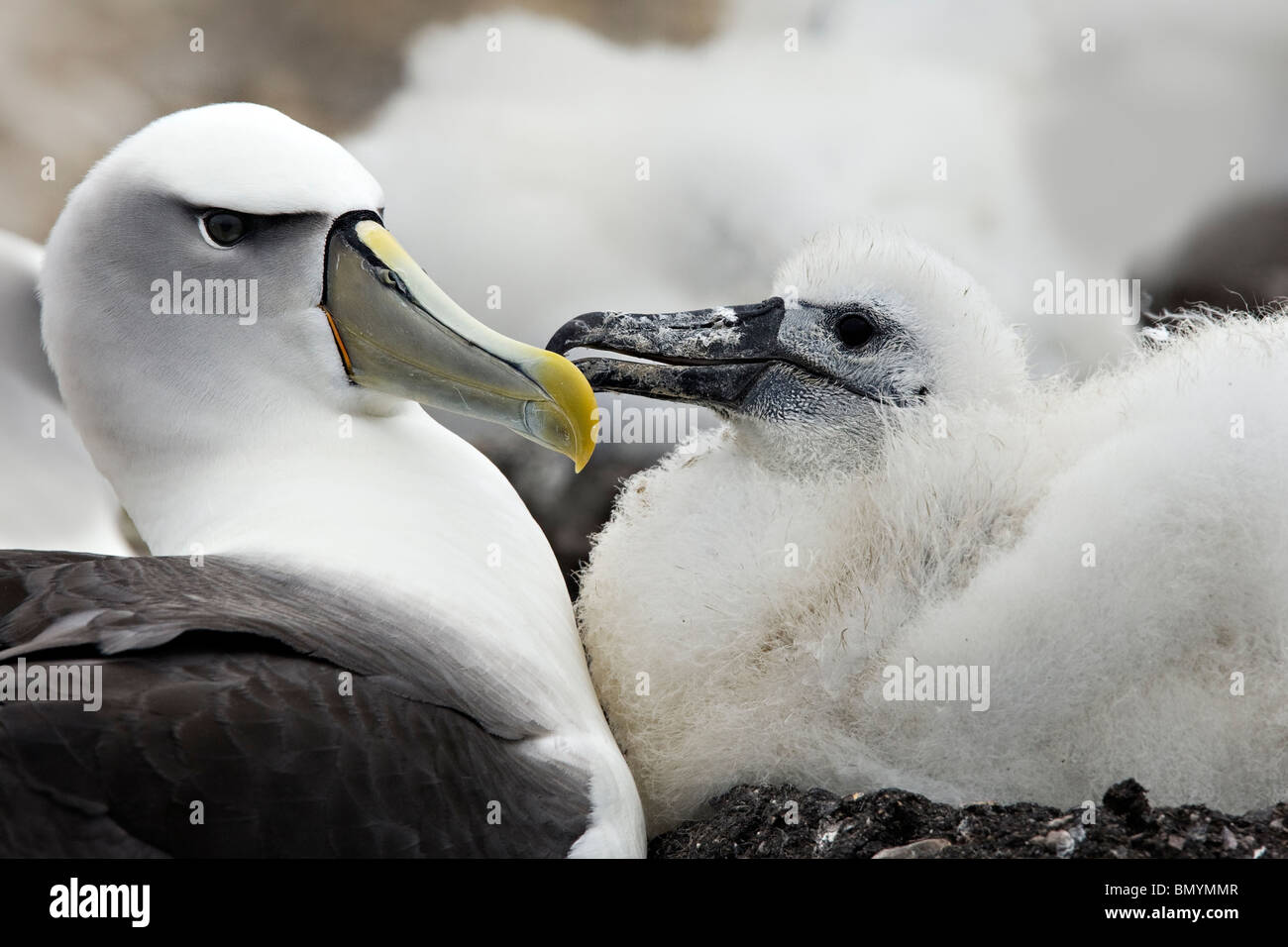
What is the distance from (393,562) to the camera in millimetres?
1852

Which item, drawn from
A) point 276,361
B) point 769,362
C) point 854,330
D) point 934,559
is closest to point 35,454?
point 276,361

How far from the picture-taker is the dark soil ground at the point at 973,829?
4.73ft

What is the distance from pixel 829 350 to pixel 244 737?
1189 mm

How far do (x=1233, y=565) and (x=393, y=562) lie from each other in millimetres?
1123

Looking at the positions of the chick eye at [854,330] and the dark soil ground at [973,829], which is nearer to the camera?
the dark soil ground at [973,829]

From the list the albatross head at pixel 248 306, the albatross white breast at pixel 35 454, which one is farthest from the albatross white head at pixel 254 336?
the albatross white breast at pixel 35 454

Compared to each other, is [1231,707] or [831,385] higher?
[831,385]

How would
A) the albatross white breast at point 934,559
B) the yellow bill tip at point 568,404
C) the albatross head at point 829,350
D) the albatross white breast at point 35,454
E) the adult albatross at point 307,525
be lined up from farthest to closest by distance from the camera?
the albatross white breast at point 35,454
the albatross head at point 829,350
the yellow bill tip at point 568,404
the albatross white breast at point 934,559
the adult albatross at point 307,525

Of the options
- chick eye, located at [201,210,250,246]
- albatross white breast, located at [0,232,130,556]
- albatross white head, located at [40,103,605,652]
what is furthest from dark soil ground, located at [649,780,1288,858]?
albatross white breast, located at [0,232,130,556]

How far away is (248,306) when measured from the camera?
76.0 inches

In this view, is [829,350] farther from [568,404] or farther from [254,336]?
[254,336]

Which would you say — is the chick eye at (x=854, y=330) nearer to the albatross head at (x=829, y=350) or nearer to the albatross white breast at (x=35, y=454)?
the albatross head at (x=829, y=350)
